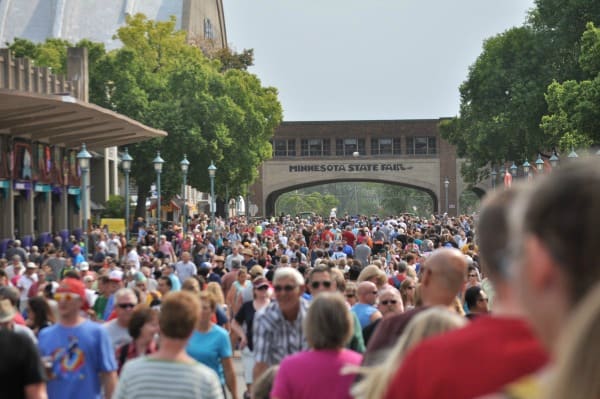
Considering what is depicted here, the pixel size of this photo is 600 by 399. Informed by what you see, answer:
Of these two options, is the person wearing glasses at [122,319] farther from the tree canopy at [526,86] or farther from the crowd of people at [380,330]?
the tree canopy at [526,86]

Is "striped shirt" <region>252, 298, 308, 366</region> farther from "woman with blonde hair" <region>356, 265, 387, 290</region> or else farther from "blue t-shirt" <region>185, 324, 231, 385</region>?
"woman with blonde hair" <region>356, 265, 387, 290</region>

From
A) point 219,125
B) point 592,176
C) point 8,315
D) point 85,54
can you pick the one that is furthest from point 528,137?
point 592,176

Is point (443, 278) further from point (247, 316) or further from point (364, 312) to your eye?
point (247, 316)

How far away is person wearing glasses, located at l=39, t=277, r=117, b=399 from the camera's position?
8.15 m

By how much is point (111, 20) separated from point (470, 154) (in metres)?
47.5

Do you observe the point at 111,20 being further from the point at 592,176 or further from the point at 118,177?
the point at 592,176

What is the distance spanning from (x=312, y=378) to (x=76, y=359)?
261cm

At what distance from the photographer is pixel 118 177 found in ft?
262

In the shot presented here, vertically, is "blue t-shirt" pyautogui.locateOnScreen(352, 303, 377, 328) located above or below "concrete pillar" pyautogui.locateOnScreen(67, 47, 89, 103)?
below

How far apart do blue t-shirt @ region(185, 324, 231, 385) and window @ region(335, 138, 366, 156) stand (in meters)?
95.0

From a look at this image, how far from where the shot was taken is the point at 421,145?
103 metres

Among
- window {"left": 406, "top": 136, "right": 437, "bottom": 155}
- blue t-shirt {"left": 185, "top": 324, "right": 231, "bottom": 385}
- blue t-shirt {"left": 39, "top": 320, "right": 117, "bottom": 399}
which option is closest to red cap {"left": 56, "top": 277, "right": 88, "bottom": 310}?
blue t-shirt {"left": 39, "top": 320, "right": 117, "bottom": 399}

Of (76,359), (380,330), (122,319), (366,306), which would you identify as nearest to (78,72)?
(366,306)

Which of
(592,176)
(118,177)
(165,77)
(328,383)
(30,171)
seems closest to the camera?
(592,176)
